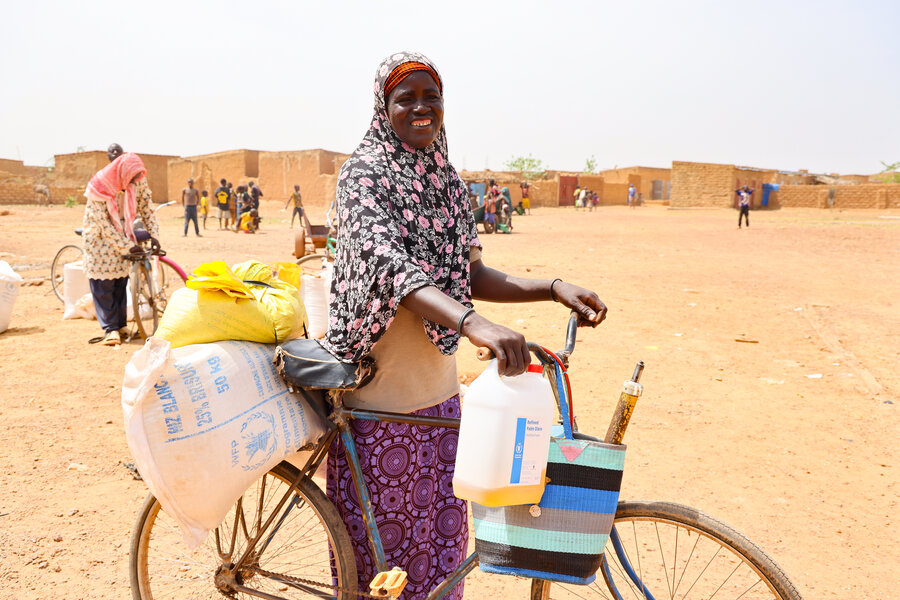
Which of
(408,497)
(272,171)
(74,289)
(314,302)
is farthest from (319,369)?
(272,171)

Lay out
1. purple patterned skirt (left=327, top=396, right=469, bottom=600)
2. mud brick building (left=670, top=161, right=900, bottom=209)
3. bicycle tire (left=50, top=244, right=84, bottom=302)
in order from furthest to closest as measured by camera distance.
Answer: mud brick building (left=670, top=161, right=900, bottom=209), bicycle tire (left=50, top=244, right=84, bottom=302), purple patterned skirt (left=327, top=396, right=469, bottom=600)

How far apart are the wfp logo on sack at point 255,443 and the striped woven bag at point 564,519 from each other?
0.61m

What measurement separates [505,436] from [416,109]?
88cm

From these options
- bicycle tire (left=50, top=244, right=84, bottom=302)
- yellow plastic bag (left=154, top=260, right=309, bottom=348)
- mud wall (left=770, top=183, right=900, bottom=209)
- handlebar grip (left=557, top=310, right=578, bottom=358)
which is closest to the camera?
handlebar grip (left=557, top=310, right=578, bottom=358)

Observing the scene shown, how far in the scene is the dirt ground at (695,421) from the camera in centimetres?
284

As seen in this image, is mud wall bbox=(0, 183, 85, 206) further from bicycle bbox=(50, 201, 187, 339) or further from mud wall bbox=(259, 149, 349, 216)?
bicycle bbox=(50, 201, 187, 339)

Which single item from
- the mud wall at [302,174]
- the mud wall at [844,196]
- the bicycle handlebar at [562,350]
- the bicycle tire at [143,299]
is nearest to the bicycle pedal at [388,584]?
the bicycle handlebar at [562,350]

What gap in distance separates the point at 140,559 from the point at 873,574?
2747 millimetres

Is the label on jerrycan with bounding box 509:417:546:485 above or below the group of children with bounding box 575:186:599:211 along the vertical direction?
below

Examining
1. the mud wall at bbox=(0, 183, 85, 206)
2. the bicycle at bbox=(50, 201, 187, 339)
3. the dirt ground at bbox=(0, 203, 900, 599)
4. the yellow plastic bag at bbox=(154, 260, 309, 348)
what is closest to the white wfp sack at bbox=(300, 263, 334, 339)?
the dirt ground at bbox=(0, 203, 900, 599)

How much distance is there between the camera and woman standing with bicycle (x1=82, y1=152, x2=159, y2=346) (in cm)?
573

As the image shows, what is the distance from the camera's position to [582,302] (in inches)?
72.4

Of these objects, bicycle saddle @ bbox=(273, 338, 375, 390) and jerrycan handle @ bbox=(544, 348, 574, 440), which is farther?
bicycle saddle @ bbox=(273, 338, 375, 390)

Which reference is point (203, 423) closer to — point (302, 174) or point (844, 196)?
point (302, 174)
